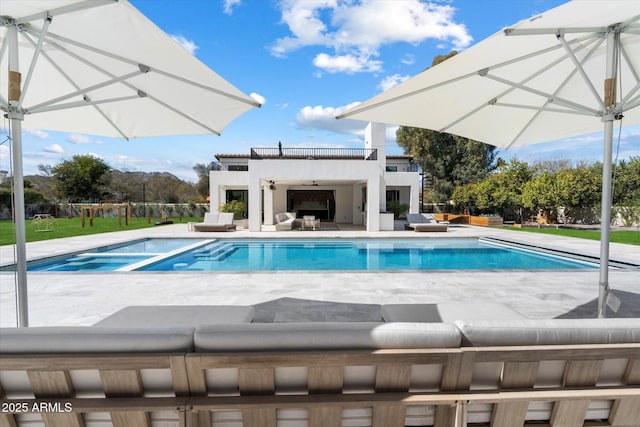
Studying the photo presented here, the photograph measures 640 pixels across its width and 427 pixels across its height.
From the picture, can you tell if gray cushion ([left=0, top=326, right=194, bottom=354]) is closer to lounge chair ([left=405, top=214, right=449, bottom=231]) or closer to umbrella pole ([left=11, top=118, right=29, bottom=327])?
umbrella pole ([left=11, top=118, right=29, bottom=327])

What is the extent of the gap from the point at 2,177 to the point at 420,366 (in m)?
6.84

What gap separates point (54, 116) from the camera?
5.13 meters

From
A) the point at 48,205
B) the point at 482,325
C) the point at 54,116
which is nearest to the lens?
the point at 482,325

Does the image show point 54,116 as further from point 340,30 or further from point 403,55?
point 403,55

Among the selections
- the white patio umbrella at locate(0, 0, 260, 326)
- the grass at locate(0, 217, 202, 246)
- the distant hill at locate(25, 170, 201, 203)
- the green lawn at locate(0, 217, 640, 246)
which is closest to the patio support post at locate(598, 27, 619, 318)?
the white patio umbrella at locate(0, 0, 260, 326)

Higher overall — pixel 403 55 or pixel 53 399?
pixel 403 55

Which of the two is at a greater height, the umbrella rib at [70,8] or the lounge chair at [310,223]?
the umbrella rib at [70,8]

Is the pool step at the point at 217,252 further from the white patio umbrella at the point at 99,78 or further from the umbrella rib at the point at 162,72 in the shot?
the umbrella rib at the point at 162,72

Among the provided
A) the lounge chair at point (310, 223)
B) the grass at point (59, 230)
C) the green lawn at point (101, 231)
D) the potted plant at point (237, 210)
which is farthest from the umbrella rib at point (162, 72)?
the potted plant at point (237, 210)

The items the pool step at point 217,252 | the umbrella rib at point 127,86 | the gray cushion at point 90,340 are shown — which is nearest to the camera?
the gray cushion at point 90,340

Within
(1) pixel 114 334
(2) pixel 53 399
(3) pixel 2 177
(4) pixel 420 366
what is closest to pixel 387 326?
(4) pixel 420 366

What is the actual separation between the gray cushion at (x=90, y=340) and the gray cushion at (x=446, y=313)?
2.23m

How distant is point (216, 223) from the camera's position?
56.2ft

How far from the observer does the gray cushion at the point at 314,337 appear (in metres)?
1.70
